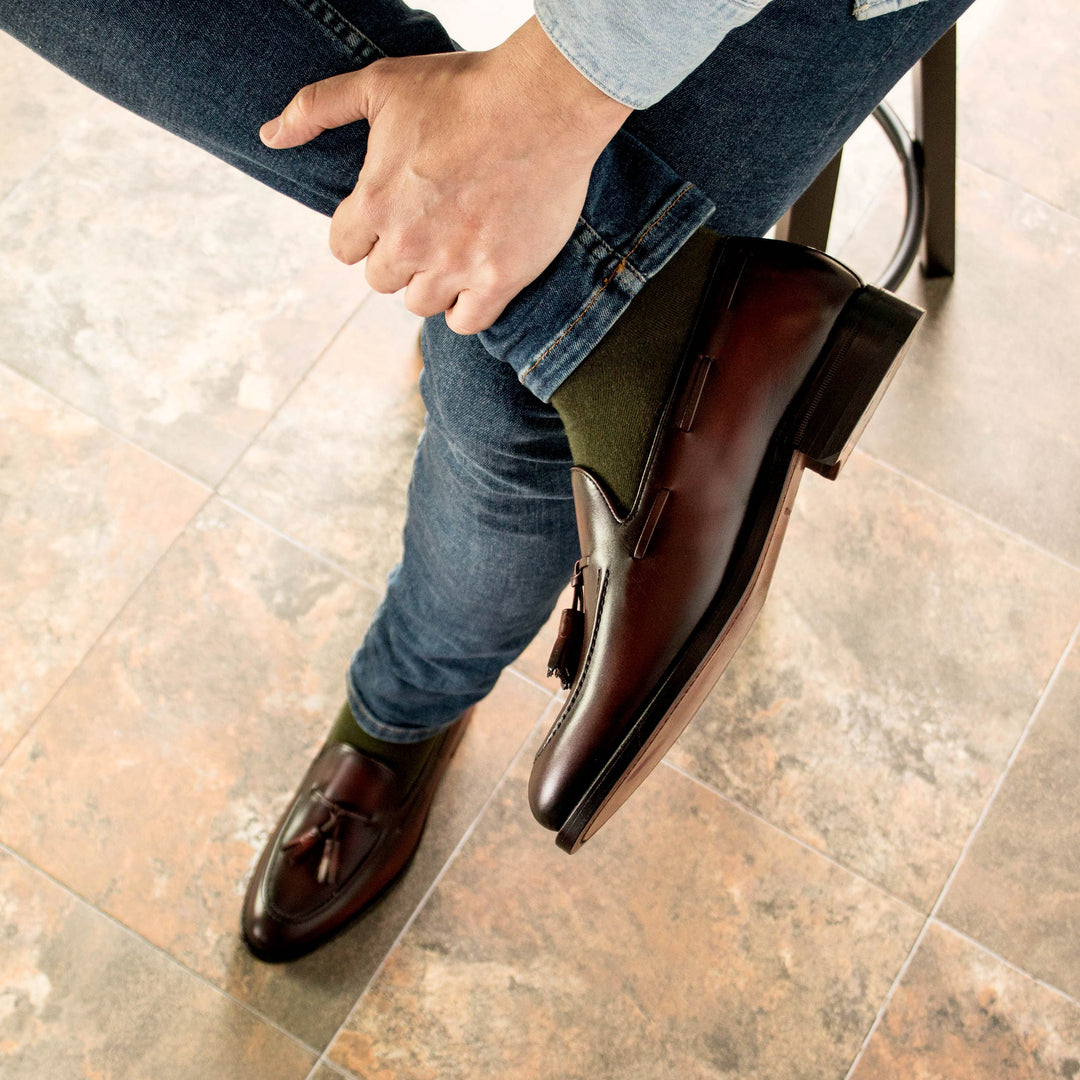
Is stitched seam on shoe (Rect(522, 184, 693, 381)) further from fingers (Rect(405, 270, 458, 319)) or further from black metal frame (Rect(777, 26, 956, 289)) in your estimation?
black metal frame (Rect(777, 26, 956, 289))

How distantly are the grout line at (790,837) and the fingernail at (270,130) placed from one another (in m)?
0.86

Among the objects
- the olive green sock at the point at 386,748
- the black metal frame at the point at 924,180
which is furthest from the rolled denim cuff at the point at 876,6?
the olive green sock at the point at 386,748

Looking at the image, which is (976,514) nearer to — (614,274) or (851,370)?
(851,370)

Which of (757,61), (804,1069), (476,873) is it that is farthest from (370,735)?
(757,61)

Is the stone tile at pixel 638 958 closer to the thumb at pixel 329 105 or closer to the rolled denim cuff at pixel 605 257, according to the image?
the rolled denim cuff at pixel 605 257

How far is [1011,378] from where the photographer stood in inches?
51.8

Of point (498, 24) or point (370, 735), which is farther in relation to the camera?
point (498, 24)

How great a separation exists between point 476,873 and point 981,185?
1.25 m

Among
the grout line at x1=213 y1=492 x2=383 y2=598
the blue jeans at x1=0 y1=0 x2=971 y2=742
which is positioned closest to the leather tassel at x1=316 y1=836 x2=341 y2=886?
the grout line at x1=213 y1=492 x2=383 y2=598

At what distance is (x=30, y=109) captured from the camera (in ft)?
4.56

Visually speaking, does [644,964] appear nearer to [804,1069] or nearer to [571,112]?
[804,1069]

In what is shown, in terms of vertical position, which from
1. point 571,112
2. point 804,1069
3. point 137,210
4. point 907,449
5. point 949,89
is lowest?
point 804,1069

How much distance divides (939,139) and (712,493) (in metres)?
0.74

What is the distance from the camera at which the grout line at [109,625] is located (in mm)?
1122
